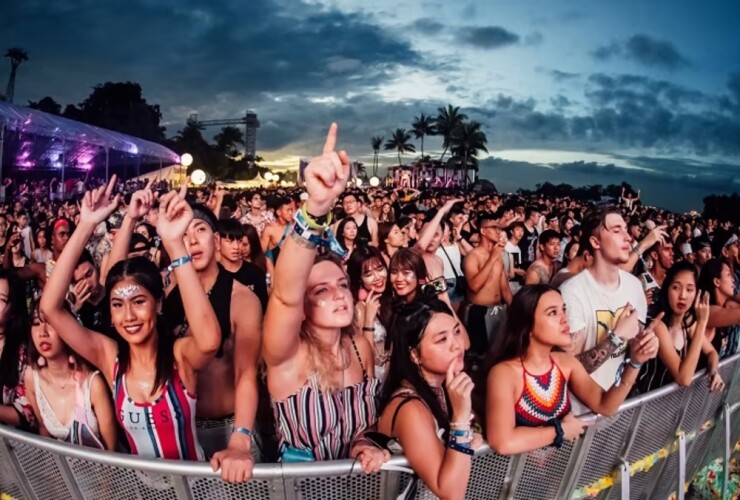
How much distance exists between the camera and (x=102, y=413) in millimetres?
2895

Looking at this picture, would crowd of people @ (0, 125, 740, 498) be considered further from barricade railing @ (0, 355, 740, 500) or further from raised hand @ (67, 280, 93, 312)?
raised hand @ (67, 280, 93, 312)

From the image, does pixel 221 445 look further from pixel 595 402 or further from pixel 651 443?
pixel 651 443

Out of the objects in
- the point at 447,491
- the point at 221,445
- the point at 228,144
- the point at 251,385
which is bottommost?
the point at 221,445

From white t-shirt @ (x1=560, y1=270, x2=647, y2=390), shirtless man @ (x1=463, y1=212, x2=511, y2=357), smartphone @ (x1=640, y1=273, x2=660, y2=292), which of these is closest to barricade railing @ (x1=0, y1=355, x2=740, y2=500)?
white t-shirt @ (x1=560, y1=270, x2=647, y2=390)

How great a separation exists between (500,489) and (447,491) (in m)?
0.45

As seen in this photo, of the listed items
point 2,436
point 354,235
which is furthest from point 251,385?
point 354,235

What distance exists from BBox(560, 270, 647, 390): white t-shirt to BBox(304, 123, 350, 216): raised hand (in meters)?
2.32

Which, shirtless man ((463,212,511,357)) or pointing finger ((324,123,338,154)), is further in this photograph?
shirtless man ((463,212,511,357))

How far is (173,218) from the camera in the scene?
2.76 m

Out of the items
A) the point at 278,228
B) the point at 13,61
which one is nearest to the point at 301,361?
the point at 278,228

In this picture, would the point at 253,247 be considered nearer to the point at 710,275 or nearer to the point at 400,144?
the point at 710,275

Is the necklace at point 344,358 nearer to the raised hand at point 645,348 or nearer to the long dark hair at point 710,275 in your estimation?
the raised hand at point 645,348

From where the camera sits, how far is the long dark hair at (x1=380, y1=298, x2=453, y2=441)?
2.64 m

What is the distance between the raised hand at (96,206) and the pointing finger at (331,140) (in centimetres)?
157
